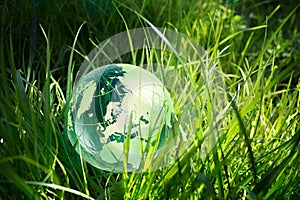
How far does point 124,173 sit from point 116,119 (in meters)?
0.15

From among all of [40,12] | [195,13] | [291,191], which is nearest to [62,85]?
[40,12]

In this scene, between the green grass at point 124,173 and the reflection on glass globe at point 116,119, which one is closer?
the green grass at point 124,173

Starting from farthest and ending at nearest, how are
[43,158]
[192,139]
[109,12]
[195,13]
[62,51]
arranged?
1. [195,13]
2. [109,12]
3. [62,51]
4. [192,139]
5. [43,158]

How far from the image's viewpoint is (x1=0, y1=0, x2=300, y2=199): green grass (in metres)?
1.31

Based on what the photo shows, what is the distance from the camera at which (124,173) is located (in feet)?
4.55

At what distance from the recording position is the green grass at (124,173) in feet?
4.30

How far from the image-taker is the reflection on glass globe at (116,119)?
1450mm

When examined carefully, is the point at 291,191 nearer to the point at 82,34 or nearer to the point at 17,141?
the point at 17,141

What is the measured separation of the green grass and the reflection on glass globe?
4 centimetres

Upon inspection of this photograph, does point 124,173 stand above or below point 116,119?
below

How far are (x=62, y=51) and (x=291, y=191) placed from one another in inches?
43.3

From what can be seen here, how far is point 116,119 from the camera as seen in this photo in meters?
1.46

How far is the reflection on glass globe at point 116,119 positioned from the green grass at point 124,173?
0.12 feet

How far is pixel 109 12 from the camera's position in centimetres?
241
